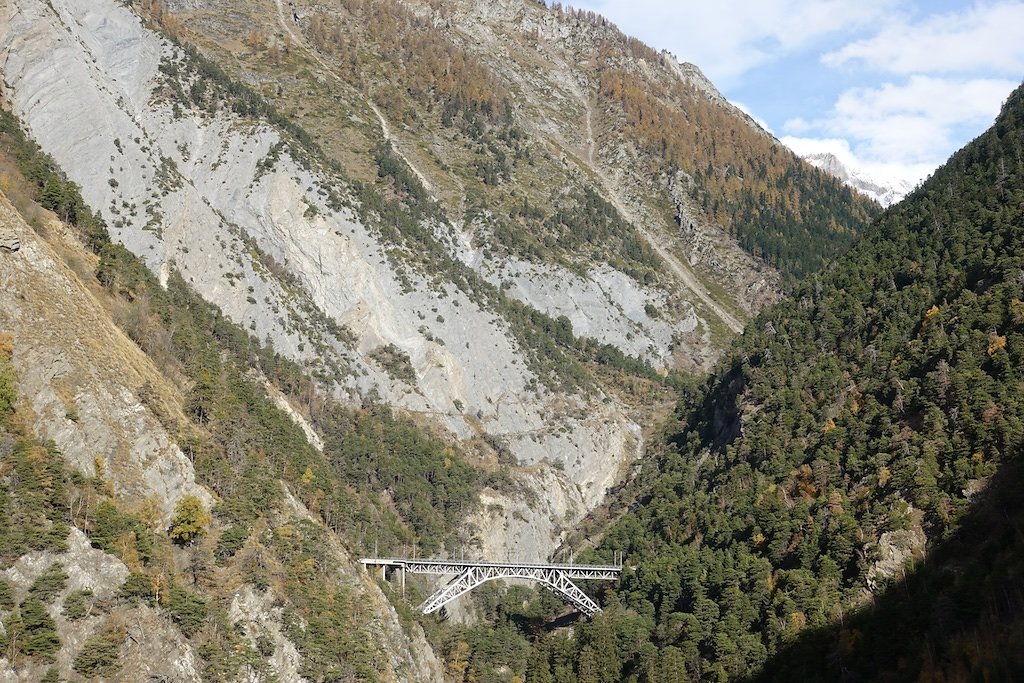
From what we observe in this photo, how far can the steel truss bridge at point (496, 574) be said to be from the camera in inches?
3548

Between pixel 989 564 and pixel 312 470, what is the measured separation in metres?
56.7

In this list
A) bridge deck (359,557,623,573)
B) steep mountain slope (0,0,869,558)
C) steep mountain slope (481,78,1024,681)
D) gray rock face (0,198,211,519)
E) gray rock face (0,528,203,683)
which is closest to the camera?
gray rock face (0,528,203,683)

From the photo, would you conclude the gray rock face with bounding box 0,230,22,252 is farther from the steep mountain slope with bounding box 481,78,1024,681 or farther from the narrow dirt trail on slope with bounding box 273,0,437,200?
the narrow dirt trail on slope with bounding box 273,0,437,200

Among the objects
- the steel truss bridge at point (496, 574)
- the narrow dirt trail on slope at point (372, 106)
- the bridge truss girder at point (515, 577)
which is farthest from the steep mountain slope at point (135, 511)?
the narrow dirt trail on slope at point (372, 106)

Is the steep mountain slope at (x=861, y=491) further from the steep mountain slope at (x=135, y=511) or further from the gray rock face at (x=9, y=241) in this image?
the gray rock face at (x=9, y=241)

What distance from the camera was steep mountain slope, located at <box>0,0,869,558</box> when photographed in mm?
106688

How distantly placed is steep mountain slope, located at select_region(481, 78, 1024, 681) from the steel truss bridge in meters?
3.39

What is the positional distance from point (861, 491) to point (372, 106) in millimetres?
117353

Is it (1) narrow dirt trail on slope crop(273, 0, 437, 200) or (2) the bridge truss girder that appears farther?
(1) narrow dirt trail on slope crop(273, 0, 437, 200)

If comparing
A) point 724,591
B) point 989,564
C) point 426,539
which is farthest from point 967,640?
point 426,539

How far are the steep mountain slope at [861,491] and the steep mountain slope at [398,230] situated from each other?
19.7m

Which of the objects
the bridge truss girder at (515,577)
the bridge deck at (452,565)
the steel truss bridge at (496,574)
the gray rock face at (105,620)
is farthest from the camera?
the bridge truss girder at (515,577)

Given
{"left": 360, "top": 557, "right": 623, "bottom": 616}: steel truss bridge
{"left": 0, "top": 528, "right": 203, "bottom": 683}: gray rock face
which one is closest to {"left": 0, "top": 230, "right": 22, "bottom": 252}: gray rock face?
{"left": 0, "top": 528, "right": 203, "bottom": 683}: gray rock face

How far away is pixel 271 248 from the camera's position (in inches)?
4641
